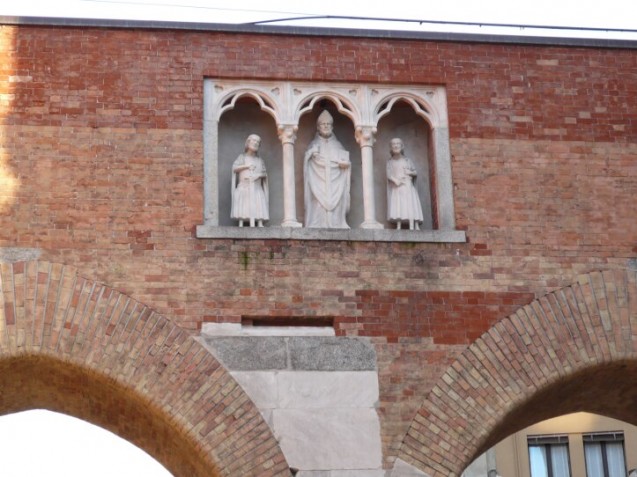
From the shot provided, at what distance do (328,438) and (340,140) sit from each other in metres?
3.18

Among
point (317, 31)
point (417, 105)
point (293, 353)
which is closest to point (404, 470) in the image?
point (293, 353)

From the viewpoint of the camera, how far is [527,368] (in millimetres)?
14055

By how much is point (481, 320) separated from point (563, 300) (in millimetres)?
839

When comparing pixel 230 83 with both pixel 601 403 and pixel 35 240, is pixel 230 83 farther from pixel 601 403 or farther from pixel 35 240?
pixel 601 403

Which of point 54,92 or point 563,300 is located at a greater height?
point 54,92

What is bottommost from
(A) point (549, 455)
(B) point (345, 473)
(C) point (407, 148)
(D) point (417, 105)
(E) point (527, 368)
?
(B) point (345, 473)

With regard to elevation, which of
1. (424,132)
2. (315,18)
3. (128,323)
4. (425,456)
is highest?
(315,18)

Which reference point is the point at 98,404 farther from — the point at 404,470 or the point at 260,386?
the point at 404,470

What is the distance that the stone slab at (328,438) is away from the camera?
13570mm

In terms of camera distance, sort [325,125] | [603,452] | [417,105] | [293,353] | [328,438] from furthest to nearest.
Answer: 1. [603,452]
2. [417,105]
3. [325,125]
4. [293,353]
5. [328,438]

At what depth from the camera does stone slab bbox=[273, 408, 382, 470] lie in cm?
1357

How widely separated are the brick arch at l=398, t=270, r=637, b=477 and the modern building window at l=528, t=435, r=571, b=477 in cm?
946

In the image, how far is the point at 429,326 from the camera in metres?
14.2

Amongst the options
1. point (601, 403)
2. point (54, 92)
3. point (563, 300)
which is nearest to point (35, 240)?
point (54, 92)
